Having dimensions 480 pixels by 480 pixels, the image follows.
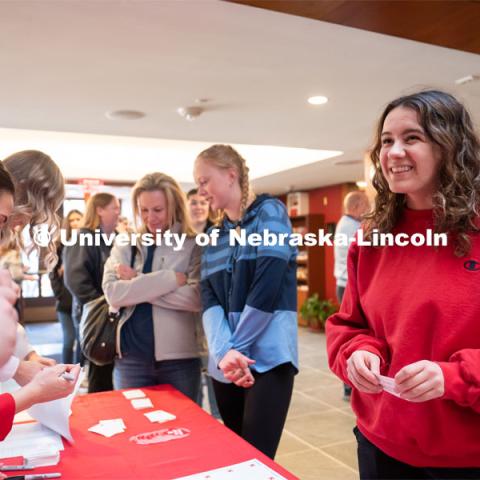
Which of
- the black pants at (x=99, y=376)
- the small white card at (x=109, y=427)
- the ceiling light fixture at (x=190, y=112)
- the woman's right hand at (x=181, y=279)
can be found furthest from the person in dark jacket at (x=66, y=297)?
the small white card at (x=109, y=427)

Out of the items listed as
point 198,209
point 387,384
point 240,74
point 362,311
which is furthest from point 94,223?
point 387,384

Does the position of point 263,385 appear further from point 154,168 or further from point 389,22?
point 154,168

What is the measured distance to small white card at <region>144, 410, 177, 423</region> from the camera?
1690 millimetres

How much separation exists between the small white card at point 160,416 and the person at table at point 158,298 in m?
→ 0.47

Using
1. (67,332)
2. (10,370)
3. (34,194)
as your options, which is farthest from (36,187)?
(67,332)

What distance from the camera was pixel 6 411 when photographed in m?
1.11

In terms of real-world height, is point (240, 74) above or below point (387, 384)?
above

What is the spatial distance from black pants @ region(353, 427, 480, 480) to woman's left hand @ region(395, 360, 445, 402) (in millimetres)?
252

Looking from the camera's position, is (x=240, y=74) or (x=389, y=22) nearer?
(x=389, y=22)

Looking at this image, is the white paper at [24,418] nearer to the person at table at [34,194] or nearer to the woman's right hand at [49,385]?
the person at table at [34,194]

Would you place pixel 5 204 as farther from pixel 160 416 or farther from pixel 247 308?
pixel 247 308

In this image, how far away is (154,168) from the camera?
9461 millimetres

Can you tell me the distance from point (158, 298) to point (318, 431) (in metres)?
2.43

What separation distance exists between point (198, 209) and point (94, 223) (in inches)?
32.4
